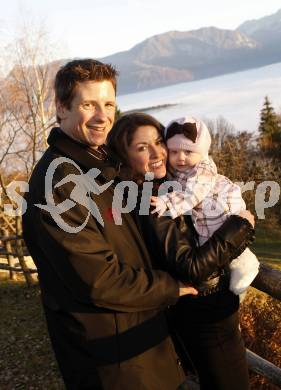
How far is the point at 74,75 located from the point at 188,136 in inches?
28.7

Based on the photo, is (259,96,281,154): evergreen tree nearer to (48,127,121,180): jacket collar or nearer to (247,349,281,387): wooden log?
(247,349,281,387): wooden log

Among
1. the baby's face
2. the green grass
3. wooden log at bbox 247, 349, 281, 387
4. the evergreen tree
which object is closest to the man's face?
the baby's face

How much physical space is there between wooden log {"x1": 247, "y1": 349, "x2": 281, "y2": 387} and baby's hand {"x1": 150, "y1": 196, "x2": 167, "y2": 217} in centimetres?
139

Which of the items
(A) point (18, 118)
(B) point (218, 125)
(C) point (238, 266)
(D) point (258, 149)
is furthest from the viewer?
(B) point (218, 125)

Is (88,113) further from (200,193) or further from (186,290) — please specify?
(186,290)

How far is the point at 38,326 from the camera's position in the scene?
24.0ft

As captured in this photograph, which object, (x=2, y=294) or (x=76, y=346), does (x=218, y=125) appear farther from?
(x=76, y=346)

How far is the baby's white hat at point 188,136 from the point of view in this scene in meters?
2.22

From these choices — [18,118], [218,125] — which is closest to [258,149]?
[218,125]

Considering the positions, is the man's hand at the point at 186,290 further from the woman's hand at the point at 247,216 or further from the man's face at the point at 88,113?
the man's face at the point at 88,113

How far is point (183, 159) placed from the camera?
2.25 metres

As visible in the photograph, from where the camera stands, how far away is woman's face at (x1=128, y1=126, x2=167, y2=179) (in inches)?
86.7

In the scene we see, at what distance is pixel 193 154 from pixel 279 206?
102 feet

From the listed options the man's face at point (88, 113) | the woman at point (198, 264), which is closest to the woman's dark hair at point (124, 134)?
the woman at point (198, 264)
